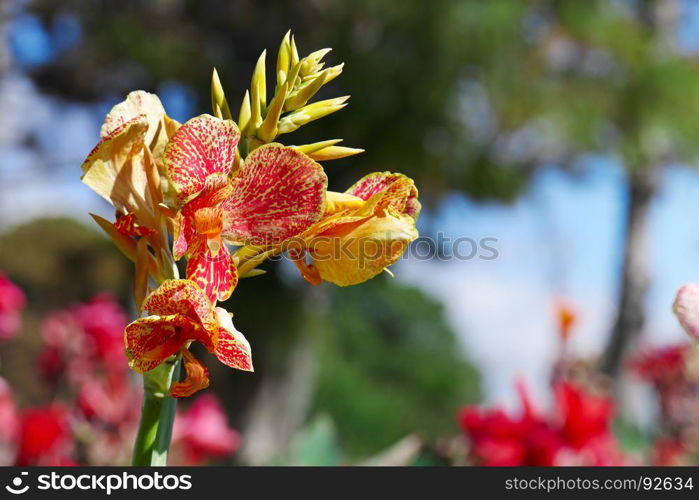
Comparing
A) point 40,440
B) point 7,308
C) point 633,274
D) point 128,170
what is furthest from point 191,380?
point 633,274

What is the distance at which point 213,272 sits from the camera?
390mm

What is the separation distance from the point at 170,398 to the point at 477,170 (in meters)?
3.73

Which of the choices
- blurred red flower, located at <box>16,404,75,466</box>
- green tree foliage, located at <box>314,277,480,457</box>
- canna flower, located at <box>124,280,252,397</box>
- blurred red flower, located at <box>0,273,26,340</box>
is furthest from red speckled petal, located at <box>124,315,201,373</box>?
green tree foliage, located at <box>314,277,480,457</box>

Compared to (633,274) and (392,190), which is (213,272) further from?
(633,274)

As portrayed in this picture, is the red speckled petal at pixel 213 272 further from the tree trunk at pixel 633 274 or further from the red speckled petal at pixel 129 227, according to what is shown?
the tree trunk at pixel 633 274

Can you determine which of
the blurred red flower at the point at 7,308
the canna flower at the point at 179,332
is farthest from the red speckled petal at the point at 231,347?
the blurred red flower at the point at 7,308

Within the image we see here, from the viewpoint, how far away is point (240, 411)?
4.33 metres

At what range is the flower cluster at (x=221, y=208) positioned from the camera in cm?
37

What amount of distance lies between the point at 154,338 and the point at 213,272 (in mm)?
47

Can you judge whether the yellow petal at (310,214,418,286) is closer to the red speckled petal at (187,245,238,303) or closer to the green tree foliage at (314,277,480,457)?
the red speckled petal at (187,245,238,303)

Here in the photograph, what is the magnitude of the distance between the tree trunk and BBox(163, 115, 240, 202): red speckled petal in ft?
18.0

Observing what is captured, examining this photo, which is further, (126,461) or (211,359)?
(211,359)

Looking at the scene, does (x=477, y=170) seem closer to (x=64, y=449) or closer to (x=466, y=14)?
(x=466, y=14)
